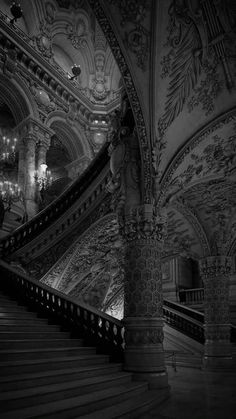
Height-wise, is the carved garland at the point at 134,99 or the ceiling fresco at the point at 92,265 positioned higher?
the carved garland at the point at 134,99

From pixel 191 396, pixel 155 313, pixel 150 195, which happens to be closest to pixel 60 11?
pixel 150 195

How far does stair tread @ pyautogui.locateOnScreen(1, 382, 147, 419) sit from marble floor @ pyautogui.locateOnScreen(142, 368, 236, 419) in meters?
0.53

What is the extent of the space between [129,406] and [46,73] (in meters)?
15.3

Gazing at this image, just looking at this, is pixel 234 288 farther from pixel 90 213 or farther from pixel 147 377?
pixel 147 377

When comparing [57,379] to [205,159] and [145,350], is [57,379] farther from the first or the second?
[205,159]

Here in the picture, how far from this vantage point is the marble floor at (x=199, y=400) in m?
4.50

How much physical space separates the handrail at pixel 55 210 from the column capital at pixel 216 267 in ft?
14.6

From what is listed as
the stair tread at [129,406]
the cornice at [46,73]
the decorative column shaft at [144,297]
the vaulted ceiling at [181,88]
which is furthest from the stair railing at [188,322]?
the cornice at [46,73]

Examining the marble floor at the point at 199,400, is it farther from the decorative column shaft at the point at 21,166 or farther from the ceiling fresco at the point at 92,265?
the decorative column shaft at the point at 21,166

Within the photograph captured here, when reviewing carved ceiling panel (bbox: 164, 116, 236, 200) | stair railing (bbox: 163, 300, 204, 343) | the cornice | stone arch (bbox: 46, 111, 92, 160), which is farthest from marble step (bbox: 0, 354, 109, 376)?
stone arch (bbox: 46, 111, 92, 160)

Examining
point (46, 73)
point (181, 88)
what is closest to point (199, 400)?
point (181, 88)

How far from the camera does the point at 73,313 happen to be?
7.37m

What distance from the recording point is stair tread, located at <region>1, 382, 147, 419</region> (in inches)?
141

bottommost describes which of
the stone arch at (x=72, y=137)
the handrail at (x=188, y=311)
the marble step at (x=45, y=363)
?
the marble step at (x=45, y=363)
